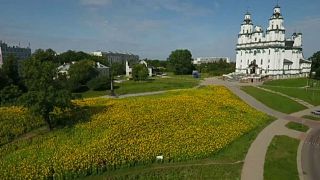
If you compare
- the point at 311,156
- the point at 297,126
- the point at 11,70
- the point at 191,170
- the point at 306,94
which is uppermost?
the point at 11,70

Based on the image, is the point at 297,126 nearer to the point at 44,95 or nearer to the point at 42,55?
the point at 44,95

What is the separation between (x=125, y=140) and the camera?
2670 centimetres

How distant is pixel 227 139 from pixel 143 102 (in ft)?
45.1

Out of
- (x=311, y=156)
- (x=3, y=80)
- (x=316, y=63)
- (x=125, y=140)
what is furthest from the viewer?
(x=316, y=63)

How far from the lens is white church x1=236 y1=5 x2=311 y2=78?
90.2 metres

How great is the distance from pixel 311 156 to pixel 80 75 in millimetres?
52616

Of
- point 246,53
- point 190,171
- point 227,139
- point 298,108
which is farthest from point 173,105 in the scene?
point 246,53

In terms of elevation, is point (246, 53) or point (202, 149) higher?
point (246, 53)

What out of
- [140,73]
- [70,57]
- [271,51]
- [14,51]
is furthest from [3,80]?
[14,51]

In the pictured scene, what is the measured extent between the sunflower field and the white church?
57116 mm

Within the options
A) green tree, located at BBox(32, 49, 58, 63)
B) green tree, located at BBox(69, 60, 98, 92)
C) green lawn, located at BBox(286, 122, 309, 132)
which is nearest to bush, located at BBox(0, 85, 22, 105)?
green tree, located at BBox(69, 60, 98, 92)

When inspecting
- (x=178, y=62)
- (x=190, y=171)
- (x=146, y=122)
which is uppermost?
(x=178, y=62)

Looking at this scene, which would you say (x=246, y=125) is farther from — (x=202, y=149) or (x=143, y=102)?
(x=143, y=102)

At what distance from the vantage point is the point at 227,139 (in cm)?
2925
